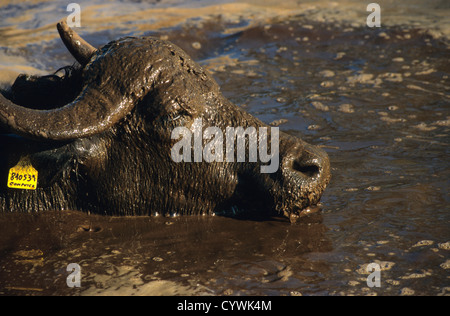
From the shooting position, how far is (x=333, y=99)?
28.8 feet

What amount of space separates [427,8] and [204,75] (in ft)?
31.2

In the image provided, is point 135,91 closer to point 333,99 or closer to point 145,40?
point 145,40

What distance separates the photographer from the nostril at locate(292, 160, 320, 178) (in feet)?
15.9

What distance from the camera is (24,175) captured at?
4.83 metres

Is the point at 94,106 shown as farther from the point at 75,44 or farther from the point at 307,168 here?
the point at 307,168

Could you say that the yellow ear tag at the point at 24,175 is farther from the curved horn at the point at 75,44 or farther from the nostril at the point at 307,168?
the nostril at the point at 307,168

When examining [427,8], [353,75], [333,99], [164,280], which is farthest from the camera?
[427,8]

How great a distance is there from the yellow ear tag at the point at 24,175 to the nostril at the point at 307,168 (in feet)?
6.58

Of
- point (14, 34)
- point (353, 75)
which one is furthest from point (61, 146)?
point (14, 34)

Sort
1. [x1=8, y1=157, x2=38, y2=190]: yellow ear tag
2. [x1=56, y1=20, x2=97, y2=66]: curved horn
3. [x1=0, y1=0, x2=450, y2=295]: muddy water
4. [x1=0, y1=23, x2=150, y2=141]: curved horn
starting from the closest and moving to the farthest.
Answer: [x1=0, y1=0, x2=450, y2=295]: muddy water < [x1=0, y1=23, x2=150, y2=141]: curved horn < [x1=8, y1=157, x2=38, y2=190]: yellow ear tag < [x1=56, y1=20, x2=97, y2=66]: curved horn

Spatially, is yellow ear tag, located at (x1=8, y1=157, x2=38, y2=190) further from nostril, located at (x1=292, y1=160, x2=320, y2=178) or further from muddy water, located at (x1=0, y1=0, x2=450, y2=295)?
nostril, located at (x1=292, y1=160, x2=320, y2=178)

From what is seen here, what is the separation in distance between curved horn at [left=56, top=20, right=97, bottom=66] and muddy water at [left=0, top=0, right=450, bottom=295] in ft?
4.19

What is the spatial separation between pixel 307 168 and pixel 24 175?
86.1 inches

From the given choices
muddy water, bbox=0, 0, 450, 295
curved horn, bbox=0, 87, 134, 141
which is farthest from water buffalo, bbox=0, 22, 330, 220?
muddy water, bbox=0, 0, 450, 295
